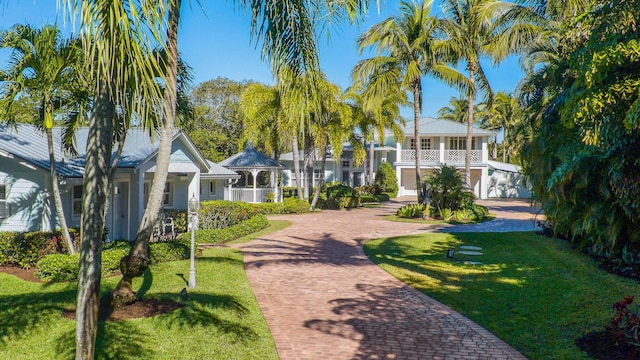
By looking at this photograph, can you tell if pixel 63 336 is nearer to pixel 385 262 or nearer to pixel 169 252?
pixel 169 252

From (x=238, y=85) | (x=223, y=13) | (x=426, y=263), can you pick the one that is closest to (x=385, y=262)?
(x=426, y=263)

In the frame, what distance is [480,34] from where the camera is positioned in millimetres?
23188

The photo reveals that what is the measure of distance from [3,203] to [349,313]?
32.0 ft

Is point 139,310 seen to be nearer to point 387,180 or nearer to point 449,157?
point 387,180

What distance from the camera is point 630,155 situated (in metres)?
6.62

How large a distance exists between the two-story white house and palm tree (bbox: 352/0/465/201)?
44.8 ft

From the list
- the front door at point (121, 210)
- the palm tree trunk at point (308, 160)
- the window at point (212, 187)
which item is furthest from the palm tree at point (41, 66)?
the palm tree trunk at point (308, 160)

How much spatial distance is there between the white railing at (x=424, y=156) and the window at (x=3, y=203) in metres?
Result: 31.3

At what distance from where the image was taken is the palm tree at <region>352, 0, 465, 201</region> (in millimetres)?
21469

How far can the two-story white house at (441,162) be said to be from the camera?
122ft

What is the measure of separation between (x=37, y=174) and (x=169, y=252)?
3.95 meters

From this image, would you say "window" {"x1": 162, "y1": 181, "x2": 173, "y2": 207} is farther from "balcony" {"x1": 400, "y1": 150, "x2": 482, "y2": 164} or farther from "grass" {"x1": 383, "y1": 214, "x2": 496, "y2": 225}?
"balcony" {"x1": 400, "y1": 150, "x2": 482, "y2": 164}

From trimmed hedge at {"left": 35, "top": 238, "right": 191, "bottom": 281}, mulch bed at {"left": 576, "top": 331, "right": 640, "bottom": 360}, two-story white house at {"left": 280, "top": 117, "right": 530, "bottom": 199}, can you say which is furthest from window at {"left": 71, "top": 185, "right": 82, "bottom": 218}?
two-story white house at {"left": 280, "top": 117, "right": 530, "bottom": 199}

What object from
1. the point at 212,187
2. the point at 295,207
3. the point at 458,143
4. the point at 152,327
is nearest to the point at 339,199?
the point at 295,207
